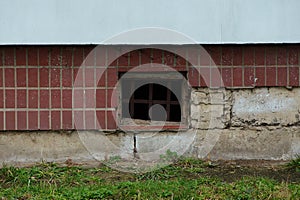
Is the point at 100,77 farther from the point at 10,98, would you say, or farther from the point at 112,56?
the point at 10,98

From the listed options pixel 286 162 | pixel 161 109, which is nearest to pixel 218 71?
pixel 161 109

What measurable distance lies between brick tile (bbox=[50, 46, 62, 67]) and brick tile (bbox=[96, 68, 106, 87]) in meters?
0.36

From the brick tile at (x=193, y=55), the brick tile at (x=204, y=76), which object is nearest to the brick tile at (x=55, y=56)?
the brick tile at (x=193, y=55)

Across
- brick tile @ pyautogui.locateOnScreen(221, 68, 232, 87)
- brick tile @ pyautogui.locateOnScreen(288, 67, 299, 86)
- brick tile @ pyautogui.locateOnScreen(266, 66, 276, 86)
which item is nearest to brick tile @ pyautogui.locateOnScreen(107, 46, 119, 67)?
brick tile @ pyautogui.locateOnScreen(221, 68, 232, 87)

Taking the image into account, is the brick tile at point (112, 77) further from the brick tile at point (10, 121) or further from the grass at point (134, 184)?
the brick tile at point (10, 121)

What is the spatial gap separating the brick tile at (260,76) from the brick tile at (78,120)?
1634mm

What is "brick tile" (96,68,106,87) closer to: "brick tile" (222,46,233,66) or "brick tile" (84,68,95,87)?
"brick tile" (84,68,95,87)

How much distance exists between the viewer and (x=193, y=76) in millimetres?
5188

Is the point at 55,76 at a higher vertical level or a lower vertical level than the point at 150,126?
higher

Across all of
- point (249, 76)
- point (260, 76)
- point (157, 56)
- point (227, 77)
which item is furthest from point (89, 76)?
point (260, 76)

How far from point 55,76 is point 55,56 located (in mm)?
181

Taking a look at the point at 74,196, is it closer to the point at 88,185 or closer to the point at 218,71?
the point at 88,185

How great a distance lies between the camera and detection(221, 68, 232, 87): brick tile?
17.0 ft

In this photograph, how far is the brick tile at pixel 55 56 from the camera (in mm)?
5129
